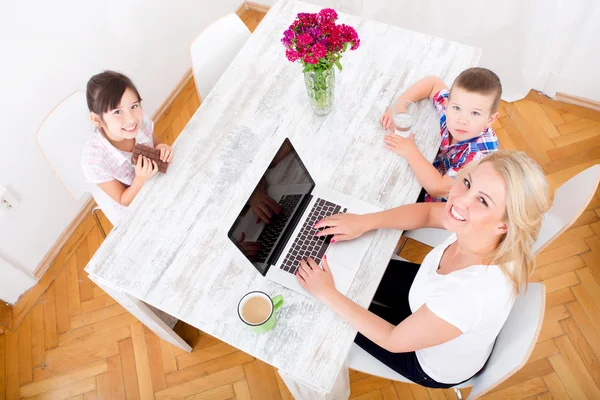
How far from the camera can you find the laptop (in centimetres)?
148

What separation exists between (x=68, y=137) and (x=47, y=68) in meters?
0.54

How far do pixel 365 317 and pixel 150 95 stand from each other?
6.92ft

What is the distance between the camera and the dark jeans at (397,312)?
1.58 metres

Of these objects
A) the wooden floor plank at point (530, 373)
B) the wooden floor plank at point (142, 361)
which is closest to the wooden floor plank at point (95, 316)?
the wooden floor plank at point (142, 361)

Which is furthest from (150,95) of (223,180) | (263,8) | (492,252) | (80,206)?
(492,252)

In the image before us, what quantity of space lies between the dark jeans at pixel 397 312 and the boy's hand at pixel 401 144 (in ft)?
1.45

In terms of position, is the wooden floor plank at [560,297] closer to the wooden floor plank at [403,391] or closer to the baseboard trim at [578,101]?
the wooden floor plank at [403,391]

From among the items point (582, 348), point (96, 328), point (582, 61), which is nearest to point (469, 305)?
point (582, 348)

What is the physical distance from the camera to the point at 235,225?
145 cm

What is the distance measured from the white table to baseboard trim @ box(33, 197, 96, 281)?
0.91 meters

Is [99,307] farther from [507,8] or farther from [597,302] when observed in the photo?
[507,8]

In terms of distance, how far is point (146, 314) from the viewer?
1784 mm

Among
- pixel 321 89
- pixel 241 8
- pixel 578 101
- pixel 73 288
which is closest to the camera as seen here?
pixel 321 89

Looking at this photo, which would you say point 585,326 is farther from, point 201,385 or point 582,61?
point 201,385
